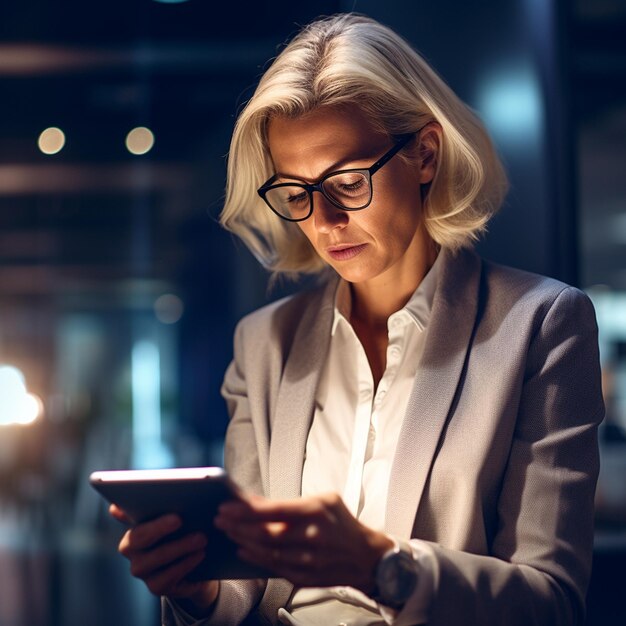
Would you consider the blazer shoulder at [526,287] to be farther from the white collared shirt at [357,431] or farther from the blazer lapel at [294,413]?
the blazer lapel at [294,413]

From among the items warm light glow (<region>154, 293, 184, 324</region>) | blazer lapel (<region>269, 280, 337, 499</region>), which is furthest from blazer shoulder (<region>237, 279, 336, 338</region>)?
warm light glow (<region>154, 293, 184, 324</region>)

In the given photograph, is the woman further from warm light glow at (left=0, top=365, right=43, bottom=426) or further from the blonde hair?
warm light glow at (left=0, top=365, right=43, bottom=426)

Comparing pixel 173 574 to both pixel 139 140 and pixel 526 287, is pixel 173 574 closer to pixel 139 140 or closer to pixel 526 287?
pixel 526 287

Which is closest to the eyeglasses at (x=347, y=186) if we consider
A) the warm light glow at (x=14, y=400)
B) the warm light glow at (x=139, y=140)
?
the warm light glow at (x=14, y=400)

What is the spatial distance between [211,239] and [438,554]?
10.0m

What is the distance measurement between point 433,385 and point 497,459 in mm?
180

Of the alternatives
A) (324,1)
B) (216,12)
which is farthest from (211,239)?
(324,1)

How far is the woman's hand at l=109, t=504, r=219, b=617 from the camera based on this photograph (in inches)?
53.7

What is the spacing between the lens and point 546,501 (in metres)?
1.54

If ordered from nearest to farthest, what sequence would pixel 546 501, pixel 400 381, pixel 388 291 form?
pixel 546 501
pixel 400 381
pixel 388 291

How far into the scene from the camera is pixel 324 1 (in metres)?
2.65

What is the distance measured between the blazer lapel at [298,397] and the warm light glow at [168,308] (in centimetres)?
1214

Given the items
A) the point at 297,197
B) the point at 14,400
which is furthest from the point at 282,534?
the point at 14,400

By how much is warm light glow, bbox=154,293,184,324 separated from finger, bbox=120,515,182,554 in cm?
1265
